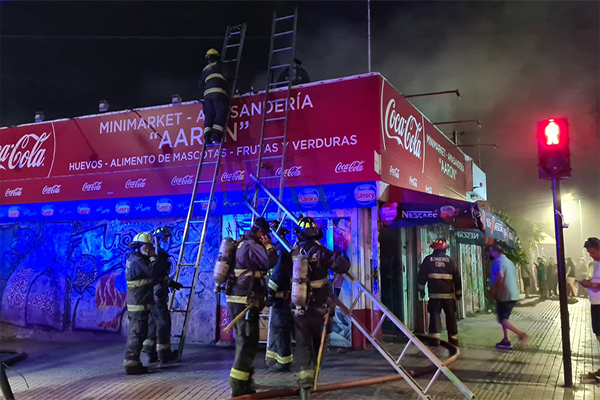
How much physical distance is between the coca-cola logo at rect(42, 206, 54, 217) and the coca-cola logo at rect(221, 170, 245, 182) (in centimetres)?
462

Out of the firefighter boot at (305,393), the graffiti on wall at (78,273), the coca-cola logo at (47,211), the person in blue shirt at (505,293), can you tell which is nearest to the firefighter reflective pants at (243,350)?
the firefighter boot at (305,393)

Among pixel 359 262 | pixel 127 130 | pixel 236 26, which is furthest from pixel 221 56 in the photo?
pixel 359 262

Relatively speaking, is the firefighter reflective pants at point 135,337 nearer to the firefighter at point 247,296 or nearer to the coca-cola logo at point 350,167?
the firefighter at point 247,296

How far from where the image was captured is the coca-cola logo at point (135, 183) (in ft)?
33.2

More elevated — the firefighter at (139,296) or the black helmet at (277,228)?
the black helmet at (277,228)

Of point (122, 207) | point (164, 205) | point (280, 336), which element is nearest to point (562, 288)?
point (280, 336)

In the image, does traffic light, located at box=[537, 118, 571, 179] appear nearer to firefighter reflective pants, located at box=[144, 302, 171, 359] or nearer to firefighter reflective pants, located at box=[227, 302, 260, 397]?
firefighter reflective pants, located at box=[227, 302, 260, 397]

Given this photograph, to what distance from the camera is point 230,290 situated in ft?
19.1

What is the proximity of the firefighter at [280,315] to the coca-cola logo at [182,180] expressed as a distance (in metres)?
3.49

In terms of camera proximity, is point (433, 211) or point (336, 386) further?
point (433, 211)

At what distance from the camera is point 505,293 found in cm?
839

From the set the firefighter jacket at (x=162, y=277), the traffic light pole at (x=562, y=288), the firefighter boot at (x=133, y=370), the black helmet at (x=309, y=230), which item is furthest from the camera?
the firefighter jacket at (x=162, y=277)

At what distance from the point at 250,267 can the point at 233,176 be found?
12.8ft

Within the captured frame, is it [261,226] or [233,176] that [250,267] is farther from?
[233,176]
